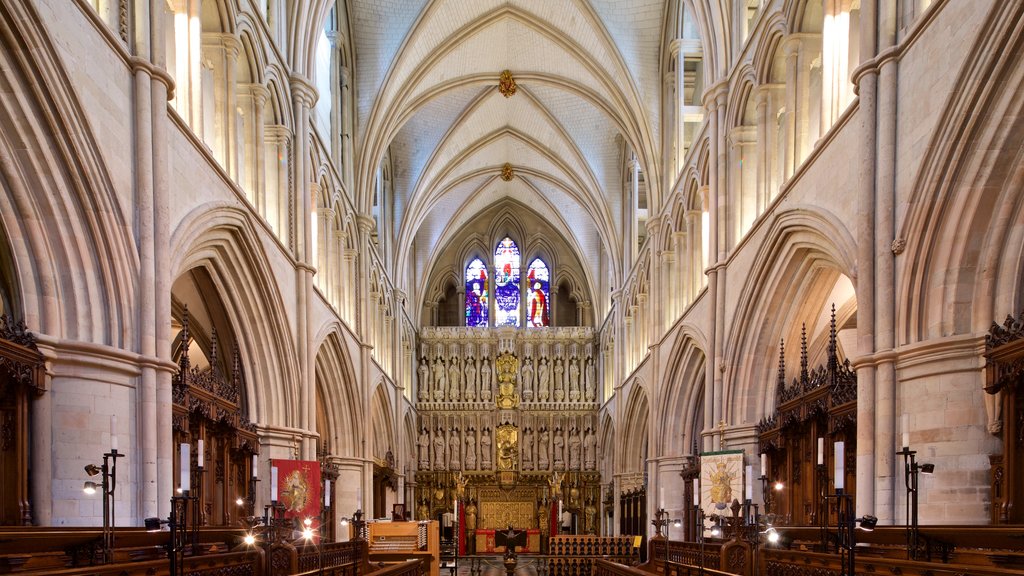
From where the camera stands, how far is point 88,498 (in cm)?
969

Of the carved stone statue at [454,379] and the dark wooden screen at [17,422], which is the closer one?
the dark wooden screen at [17,422]

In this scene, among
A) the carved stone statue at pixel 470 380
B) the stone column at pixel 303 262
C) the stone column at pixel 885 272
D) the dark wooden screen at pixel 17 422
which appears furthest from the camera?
the carved stone statue at pixel 470 380

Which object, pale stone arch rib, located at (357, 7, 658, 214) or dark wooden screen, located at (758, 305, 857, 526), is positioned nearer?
dark wooden screen, located at (758, 305, 857, 526)

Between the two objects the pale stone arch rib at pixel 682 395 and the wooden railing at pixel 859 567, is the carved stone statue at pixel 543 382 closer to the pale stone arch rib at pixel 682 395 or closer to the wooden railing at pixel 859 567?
the pale stone arch rib at pixel 682 395

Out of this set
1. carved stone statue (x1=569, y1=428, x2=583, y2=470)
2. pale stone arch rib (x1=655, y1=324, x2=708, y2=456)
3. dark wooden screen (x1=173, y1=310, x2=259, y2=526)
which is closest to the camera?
dark wooden screen (x1=173, y1=310, x2=259, y2=526)

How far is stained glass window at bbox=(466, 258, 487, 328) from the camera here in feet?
138

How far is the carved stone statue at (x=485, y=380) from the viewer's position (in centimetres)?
3931

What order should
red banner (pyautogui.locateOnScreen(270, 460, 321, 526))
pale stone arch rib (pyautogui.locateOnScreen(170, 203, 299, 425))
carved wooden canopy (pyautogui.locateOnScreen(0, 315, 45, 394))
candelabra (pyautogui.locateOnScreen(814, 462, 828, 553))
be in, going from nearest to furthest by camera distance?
1. carved wooden canopy (pyautogui.locateOnScreen(0, 315, 45, 394))
2. candelabra (pyautogui.locateOnScreen(814, 462, 828, 553))
3. pale stone arch rib (pyautogui.locateOnScreen(170, 203, 299, 425))
4. red banner (pyautogui.locateOnScreen(270, 460, 321, 526))

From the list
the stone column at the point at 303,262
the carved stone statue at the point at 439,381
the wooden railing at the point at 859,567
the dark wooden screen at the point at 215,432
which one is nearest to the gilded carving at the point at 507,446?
the carved stone statue at the point at 439,381

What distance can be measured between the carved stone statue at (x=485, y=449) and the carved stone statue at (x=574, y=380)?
12.2 feet

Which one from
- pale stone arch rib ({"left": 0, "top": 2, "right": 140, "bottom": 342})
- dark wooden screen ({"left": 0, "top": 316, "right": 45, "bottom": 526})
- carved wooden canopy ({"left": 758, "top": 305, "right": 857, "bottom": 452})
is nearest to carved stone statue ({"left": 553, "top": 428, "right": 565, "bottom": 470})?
carved wooden canopy ({"left": 758, "top": 305, "right": 857, "bottom": 452})

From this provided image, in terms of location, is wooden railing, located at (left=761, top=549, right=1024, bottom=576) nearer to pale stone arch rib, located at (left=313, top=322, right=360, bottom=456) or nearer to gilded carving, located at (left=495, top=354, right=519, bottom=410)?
pale stone arch rib, located at (left=313, top=322, right=360, bottom=456)

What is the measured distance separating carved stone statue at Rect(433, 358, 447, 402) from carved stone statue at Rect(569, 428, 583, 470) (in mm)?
5425

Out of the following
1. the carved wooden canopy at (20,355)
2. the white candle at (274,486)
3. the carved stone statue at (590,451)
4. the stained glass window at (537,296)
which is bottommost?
the carved stone statue at (590,451)
